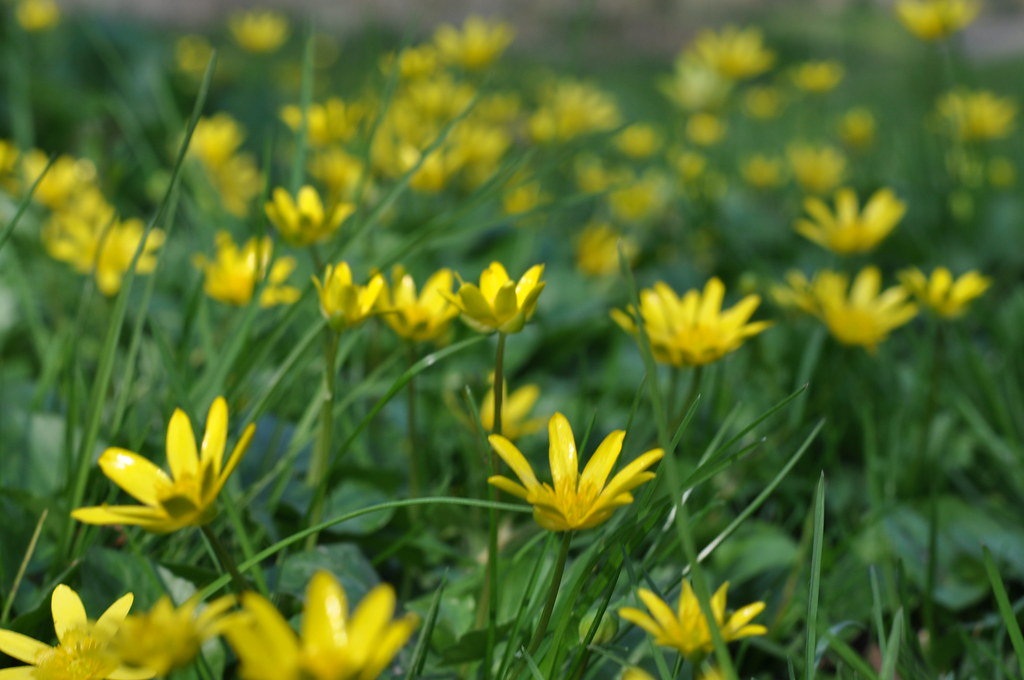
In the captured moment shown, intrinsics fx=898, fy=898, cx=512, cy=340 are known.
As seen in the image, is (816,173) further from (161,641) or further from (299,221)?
(161,641)

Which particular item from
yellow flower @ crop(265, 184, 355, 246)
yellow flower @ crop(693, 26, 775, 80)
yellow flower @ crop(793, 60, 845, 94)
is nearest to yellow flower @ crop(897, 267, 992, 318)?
yellow flower @ crop(265, 184, 355, 246)

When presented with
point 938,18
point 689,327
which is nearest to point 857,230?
point 689,327

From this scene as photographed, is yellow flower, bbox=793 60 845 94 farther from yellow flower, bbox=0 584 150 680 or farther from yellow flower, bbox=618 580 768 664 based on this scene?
yellow flower, bbox=0 584 150 680

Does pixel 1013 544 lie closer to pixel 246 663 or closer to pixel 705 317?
pixel 705 317

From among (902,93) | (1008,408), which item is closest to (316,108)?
(1008,408)

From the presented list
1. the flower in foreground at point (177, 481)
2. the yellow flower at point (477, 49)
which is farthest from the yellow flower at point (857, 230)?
the flower in foreground at point (177, 481)
